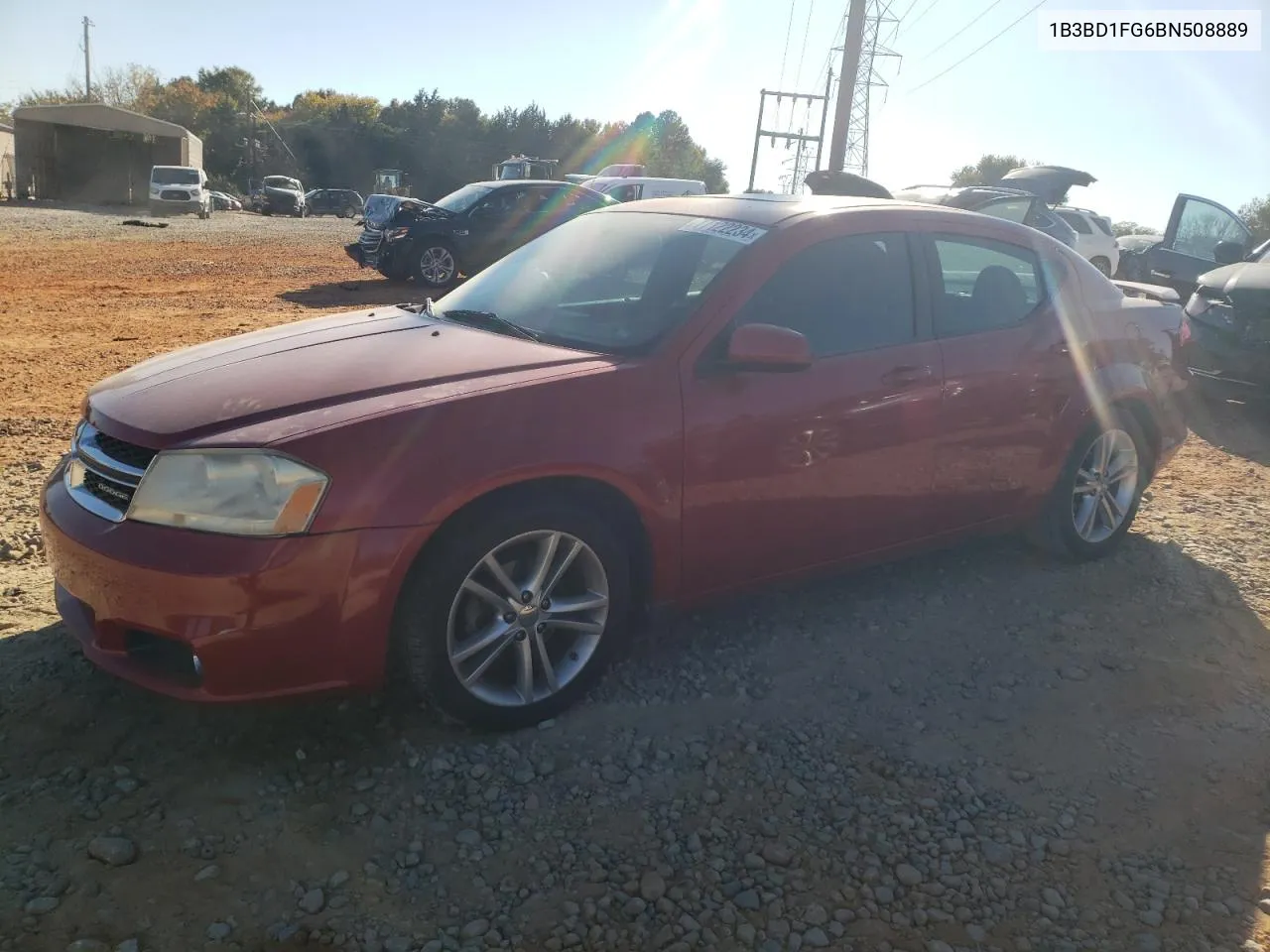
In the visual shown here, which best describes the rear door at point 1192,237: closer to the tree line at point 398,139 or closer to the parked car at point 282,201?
the parked car at point 282,201

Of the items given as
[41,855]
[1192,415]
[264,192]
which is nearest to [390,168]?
[264,192]

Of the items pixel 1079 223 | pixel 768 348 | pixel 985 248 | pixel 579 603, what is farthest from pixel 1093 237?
pixel 579 603

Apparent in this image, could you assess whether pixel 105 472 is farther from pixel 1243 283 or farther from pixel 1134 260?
pixel 1134 260

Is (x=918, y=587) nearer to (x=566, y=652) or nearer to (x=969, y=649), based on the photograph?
(x=969, y=649)

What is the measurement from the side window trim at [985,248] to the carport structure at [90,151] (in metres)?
48.1

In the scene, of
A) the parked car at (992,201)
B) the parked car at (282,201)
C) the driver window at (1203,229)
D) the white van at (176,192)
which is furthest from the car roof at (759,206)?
the parked car at (282,201)

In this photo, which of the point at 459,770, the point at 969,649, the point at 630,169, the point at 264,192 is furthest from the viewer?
the point at 264,192

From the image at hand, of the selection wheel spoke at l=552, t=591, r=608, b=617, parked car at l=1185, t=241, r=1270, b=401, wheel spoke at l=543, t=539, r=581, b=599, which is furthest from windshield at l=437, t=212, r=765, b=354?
parked car at l=1185, t=241, r=1270, b=401

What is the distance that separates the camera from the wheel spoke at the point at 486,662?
2.96 metres

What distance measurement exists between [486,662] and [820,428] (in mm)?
→ 1438

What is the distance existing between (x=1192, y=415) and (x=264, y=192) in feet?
144

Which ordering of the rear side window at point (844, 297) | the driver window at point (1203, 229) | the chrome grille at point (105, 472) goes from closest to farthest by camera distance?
the chrome grille at point (105, 472)
the rear side window at point (844, 297)
the driver window at point (1203, 229)

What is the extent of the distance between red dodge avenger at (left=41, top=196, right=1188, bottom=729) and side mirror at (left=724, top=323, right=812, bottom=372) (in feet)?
0.03

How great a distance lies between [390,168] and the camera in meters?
67.9
